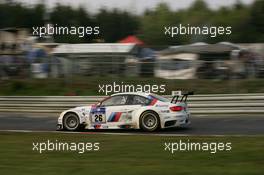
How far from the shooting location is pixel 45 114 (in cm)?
2269

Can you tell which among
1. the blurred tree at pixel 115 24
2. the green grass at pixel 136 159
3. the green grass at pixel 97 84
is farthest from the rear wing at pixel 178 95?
the blurred tree at pixel 115 24

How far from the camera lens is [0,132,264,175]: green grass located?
8.47 m

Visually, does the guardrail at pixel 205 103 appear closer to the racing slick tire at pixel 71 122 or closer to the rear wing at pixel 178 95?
the rear wing at pixel 178 95

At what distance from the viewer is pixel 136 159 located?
380 inches

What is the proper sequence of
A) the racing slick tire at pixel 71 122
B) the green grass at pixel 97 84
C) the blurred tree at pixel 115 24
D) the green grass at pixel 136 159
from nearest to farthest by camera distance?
1. the green grass at pixel 136 159
2. the racing slick tire at pixel 71 122
3. the green grass at pixel 97 84
4. the blurred tree at pixel 115 24

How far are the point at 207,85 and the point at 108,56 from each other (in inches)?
187

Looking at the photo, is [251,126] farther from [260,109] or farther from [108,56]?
[108,56]

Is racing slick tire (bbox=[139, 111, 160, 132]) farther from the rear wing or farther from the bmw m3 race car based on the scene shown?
the rear wing

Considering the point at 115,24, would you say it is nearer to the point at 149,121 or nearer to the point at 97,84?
the point at 97,84

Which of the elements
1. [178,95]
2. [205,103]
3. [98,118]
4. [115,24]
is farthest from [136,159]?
[115,24]

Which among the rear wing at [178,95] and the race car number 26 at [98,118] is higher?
the rear wing at [178,95]

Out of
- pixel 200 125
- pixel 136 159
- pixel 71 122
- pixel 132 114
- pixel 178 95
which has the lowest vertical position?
pixel 136 159

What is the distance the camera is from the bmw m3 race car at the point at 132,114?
14.9 metres

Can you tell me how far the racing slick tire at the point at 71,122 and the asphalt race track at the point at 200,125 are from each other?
0.36m
